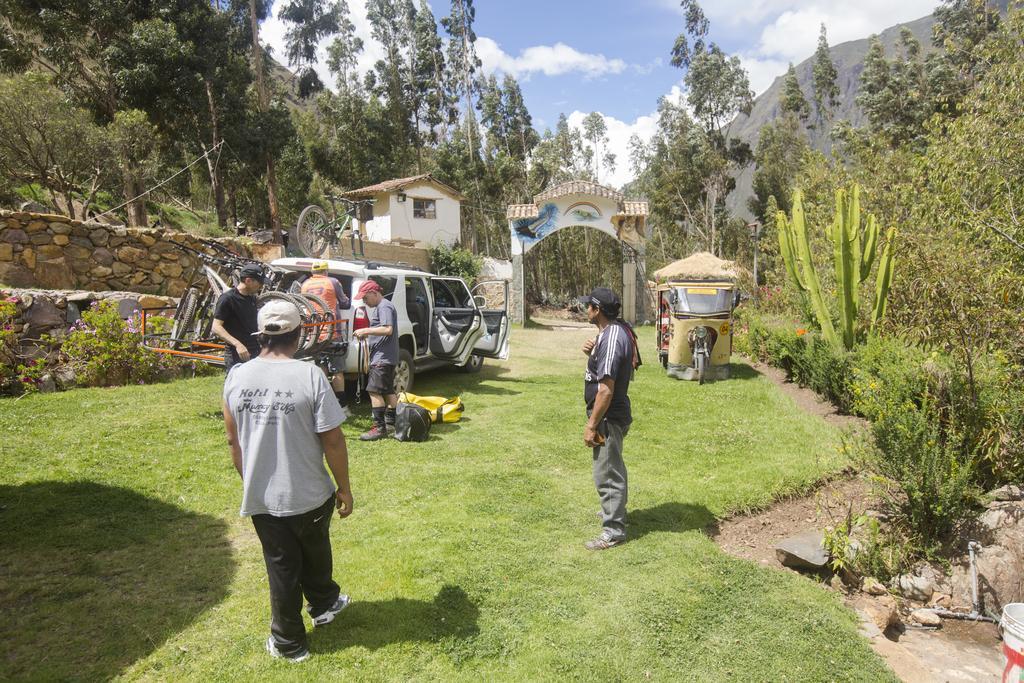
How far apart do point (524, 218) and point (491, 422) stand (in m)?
14.6

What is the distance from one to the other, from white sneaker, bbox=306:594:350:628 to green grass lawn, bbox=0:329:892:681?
0.17 feet

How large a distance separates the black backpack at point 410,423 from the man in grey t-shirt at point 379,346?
0.64 feet

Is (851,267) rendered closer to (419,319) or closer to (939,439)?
(939,439)

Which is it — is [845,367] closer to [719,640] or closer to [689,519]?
[689,519]

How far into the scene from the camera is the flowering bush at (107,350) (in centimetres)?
746

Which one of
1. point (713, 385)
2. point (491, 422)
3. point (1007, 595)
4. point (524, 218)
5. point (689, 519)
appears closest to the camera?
point (1007, 595)

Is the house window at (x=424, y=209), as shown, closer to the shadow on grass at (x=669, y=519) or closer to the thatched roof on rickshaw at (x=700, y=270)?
the thatched roof on rickshaw at (x=700, y=270)

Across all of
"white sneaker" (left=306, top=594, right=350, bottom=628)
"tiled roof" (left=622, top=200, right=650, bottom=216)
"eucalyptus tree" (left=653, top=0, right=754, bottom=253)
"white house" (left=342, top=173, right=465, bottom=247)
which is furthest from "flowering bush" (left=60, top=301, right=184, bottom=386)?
"eucalyptus tree" (left=653, top=0, right=754, bottom=253)

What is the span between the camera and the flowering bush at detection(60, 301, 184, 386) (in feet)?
24.5

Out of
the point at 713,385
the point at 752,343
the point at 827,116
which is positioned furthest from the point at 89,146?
the point at 827,116

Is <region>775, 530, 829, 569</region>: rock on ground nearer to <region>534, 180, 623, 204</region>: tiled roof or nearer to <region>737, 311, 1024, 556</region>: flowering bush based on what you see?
<region>737, 311, 1024, 556</region>: flowering bush

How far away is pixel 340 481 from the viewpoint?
2814 millimetres

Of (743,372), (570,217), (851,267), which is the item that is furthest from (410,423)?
(570,217)

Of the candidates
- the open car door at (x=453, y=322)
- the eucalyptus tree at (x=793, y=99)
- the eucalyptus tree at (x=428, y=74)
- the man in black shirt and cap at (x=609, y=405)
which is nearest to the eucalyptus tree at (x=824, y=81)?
the eucalyptus tree at (x=793, y=99)
